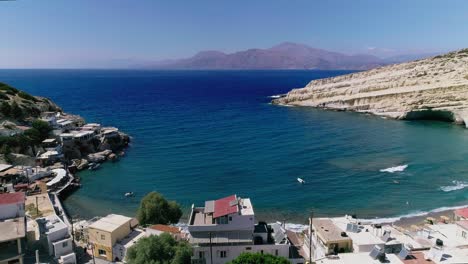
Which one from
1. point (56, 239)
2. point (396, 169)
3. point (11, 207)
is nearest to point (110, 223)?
point (56, 239)

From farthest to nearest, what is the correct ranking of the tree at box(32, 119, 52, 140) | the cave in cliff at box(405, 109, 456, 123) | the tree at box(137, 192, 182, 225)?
the cave in cliff at box(405, 109, 456, 123), the tree at box(32, 119, 52, 140), the tree at box(137, 192, 182, 225)

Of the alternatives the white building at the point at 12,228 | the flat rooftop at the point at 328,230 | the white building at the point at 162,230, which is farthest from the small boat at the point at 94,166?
the flat rooftop at the point at 328,230

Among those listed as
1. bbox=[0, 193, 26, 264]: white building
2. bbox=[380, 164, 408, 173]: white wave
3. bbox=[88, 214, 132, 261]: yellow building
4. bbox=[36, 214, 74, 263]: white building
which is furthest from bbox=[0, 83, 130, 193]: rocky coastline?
bbox=[380, 164, 408, 173]: white wave

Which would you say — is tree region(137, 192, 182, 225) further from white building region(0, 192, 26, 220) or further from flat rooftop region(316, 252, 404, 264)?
flat rooftop region(316, 252, 404, 264)

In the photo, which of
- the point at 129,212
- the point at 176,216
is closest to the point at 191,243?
the point at 176,216

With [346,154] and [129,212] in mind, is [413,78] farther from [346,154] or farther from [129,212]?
[129,212]

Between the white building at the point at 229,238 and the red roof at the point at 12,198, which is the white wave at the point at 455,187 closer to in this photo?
the white building at the point at 229,238
